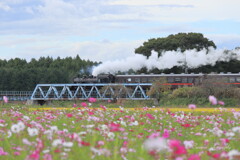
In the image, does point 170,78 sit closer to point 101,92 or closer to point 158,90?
point 158,90

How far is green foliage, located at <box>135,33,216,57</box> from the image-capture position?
63.0m

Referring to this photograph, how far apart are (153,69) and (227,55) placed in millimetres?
10280

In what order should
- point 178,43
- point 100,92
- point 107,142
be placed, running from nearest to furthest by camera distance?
point 107,142 < point 100,92 < point 178,43

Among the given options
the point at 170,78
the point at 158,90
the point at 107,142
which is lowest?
the point at 158,90

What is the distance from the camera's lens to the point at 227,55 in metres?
61.3

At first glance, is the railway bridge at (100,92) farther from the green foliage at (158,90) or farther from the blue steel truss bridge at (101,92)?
the green foliage at (158,90)

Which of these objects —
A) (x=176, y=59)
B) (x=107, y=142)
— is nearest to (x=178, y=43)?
(x=176, y=59)

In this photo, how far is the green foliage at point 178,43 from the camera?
207ft

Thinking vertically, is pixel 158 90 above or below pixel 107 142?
below

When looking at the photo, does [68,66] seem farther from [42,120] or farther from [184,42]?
[42,120]

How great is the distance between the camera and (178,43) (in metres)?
63.0

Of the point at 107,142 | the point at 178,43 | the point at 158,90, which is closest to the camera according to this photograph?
the point at 107,142

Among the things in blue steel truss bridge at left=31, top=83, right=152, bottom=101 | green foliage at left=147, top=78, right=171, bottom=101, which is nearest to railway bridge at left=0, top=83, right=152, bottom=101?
blue steel truss bridge at left=31, top=83, right=152, bottom=101

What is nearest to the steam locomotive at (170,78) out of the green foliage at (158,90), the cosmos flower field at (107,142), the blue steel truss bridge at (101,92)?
the blue steel truss bridge at (101,92)
